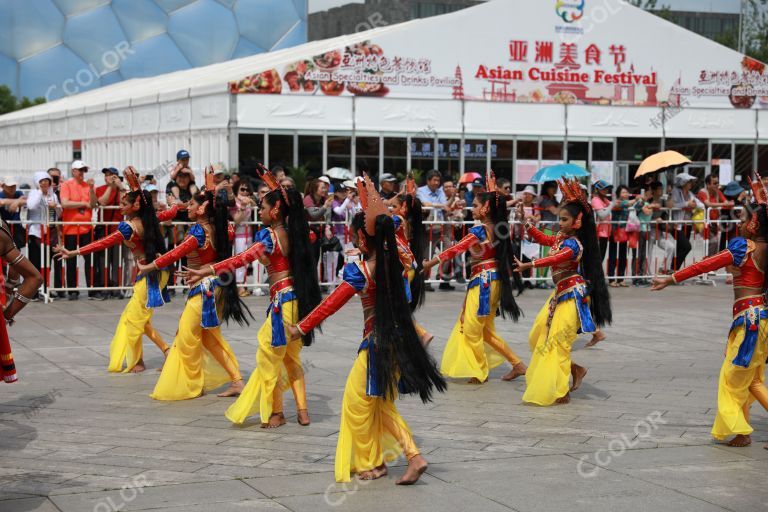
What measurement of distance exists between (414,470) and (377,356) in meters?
0.66

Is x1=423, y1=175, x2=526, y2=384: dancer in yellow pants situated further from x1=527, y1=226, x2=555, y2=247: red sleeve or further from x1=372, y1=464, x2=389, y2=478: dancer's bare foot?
x1=372, y1=464, x2=389, y2=478: dancer's bare foot

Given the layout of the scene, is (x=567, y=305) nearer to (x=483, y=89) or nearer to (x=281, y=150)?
(x=281, y=150)

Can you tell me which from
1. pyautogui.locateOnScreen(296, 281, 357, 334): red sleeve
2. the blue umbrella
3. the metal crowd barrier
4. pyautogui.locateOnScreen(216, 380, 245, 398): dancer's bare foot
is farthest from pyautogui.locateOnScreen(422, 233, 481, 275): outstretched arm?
the blue umbrella

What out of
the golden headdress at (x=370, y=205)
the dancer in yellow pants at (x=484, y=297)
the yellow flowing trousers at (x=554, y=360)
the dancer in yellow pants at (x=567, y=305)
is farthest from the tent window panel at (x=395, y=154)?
the golden headdress at (x=370, y=205)

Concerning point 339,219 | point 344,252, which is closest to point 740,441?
point 344,252

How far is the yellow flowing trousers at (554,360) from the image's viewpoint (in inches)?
332

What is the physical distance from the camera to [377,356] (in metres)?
6.22

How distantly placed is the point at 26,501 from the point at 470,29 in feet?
69.1

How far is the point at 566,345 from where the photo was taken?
8570mm

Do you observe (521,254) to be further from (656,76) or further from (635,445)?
(656,76)

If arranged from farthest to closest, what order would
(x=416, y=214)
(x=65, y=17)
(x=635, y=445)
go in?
(x=65, y=17), (x=416, y=214), (x=635, y=445)

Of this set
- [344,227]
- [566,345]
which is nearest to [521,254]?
[344,227]

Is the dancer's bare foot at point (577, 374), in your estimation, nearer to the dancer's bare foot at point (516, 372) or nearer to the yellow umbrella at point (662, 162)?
the dancer's bare foot at point (516, 372)

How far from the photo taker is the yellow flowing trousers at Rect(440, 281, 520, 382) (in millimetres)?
9406
